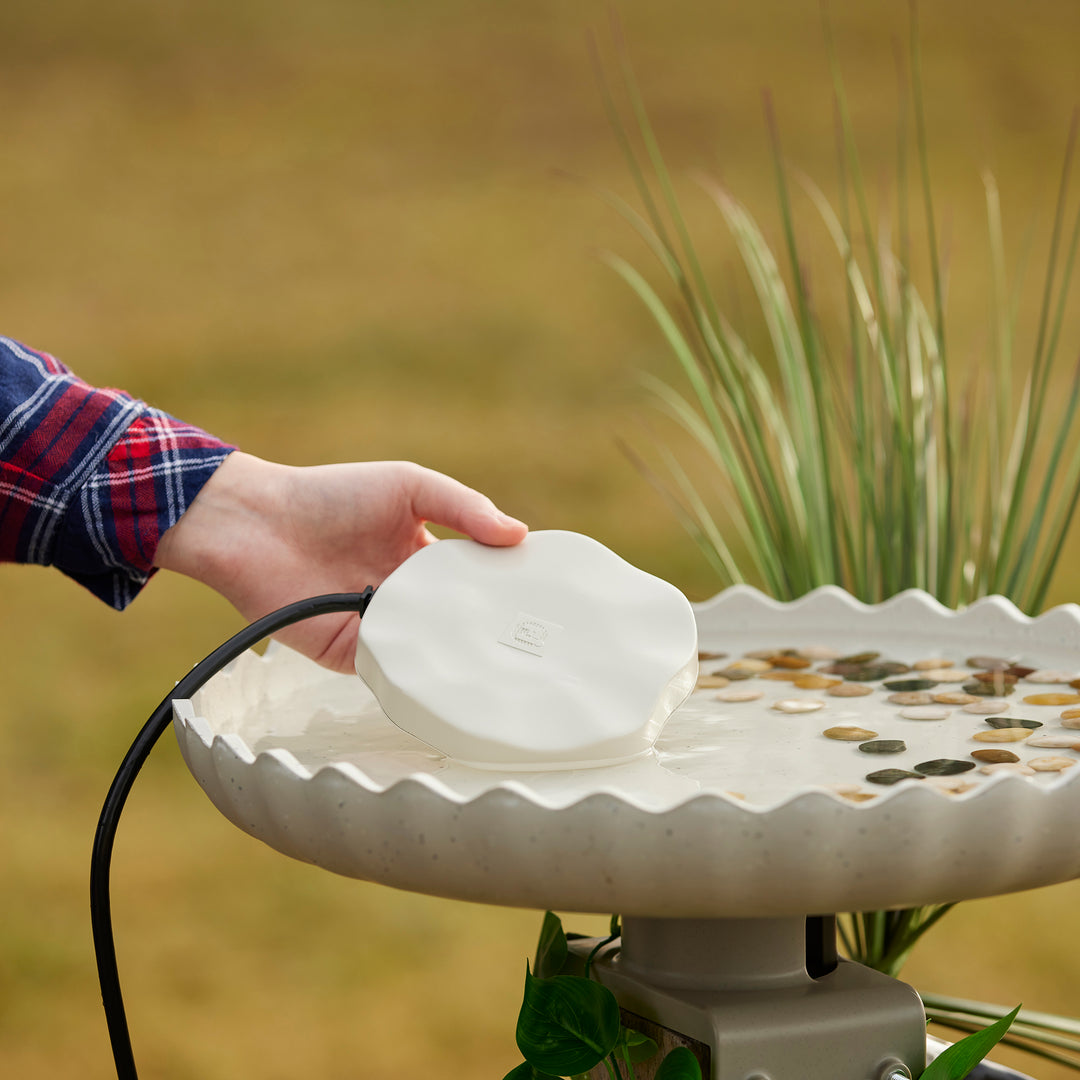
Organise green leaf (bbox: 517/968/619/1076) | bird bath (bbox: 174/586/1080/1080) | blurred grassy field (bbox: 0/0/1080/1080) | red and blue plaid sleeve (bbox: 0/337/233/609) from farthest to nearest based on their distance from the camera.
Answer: blurred grassy field (bbox: 0/0/1080/1080), red and blue plaid sleeve (bbox: 0/337/233/609), green leaf (bbox: 517/968/619/1076), bird bath (bbox: 174/586/1080/1080)

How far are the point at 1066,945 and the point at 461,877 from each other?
1.39m

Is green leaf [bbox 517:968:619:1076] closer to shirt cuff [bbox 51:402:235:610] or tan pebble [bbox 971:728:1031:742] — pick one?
tan pebble [bbox 971:728:1031:742]

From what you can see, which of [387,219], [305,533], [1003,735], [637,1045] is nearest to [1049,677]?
[1003,735]

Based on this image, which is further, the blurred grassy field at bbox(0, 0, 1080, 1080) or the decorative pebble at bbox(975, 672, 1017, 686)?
the blurred grassy field at bbox(0, 0, 1080, 1080)

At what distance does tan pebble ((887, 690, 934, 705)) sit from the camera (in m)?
0.50

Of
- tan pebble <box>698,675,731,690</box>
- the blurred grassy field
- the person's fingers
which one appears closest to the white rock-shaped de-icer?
the person's fingers

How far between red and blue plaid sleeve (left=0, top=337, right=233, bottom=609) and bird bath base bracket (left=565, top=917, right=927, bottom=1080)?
0.27 m

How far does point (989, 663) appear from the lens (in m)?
0.55

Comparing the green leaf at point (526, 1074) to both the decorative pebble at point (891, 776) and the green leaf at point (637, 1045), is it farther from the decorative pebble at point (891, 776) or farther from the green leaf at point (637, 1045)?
the decorative pebble at point (891, 776)

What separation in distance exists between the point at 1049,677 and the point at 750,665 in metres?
0.13

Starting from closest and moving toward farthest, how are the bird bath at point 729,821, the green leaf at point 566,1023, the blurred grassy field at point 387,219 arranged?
1. the bird bath at point 729,821
2. the green leaf at point 566,1023
3. the blurred grassy field at point 387,219

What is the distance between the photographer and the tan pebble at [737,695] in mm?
524

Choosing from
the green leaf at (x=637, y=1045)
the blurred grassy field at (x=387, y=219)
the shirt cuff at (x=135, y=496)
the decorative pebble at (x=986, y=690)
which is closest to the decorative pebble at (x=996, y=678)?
the decorative pebble at (x=986, y=690)

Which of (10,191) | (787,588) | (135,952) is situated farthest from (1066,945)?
(10,191)
